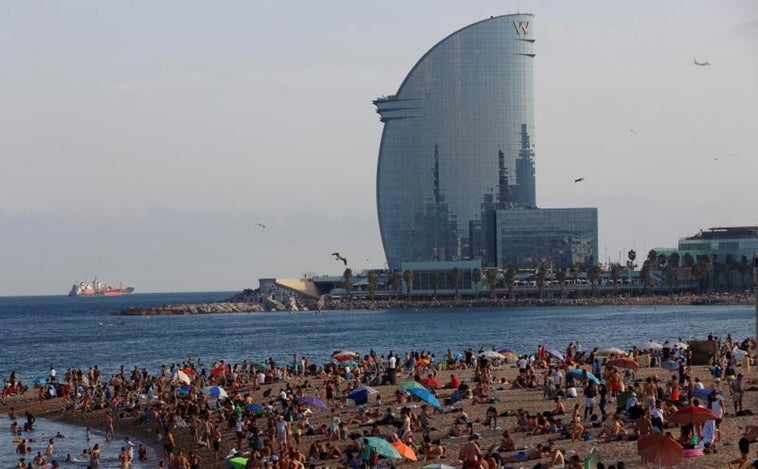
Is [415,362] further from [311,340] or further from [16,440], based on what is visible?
[311,340]

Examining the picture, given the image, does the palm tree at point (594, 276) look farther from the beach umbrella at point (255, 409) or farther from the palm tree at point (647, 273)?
the beach umbrella at point (255, 409)

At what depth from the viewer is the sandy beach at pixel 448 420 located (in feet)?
100.0

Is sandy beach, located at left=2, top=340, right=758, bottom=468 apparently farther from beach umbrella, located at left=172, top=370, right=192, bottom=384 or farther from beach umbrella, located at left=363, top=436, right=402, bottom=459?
beach umbrella, located at left=172, top=370, right=192, bottom=384

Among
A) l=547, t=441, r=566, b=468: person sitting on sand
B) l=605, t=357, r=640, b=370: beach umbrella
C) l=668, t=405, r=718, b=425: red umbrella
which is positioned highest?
l=605, t=357, r=640, b=370: beach umbrella

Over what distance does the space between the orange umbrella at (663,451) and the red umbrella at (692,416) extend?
Answer: 99.6 inches

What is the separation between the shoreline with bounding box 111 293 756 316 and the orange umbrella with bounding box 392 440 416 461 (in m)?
142

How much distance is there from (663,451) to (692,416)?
2.88 metres

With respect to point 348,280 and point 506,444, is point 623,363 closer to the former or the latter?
point 506,444

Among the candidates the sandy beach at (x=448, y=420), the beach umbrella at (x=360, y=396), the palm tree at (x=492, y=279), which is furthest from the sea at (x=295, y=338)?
the palm tree at (x=492, y=279)

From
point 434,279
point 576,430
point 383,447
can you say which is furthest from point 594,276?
point 383,447

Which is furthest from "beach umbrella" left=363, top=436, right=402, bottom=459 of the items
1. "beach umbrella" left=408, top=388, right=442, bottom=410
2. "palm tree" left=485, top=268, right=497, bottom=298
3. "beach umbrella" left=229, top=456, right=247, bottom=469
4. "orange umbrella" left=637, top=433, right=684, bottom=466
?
"palm tree" left=485, top=268, right=497, bottom=298

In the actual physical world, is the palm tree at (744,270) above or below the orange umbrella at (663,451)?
above

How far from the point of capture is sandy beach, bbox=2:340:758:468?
100.0 feet

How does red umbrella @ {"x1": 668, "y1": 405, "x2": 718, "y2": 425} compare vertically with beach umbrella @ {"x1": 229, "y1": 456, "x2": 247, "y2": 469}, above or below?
above
